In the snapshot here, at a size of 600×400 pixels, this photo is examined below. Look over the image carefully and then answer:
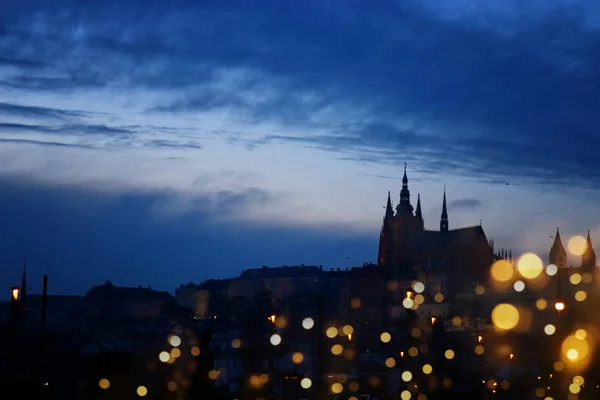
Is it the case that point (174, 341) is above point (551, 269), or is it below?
below

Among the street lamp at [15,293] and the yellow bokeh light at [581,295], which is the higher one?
the yellow bokeh light at [581,295]

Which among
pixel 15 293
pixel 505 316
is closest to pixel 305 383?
pixel 15 293

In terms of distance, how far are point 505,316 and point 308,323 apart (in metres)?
32.6

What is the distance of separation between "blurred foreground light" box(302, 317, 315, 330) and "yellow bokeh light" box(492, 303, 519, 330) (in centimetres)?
2727

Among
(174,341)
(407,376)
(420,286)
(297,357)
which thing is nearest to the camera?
(407,376)

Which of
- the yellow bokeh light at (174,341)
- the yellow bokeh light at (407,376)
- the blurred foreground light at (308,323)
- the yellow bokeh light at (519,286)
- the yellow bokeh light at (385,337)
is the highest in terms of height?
the yellow bokeh light at (519,286)

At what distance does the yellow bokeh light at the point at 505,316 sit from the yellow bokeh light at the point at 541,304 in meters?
3.39

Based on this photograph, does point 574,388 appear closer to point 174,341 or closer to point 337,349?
point 337,349

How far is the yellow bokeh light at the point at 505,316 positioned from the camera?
155m

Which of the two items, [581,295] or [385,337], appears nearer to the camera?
[385,337]

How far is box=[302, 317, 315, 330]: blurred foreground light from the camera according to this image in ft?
488

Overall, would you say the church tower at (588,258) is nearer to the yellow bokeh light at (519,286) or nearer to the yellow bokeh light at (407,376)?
the yellow bokeh light at (519,286)

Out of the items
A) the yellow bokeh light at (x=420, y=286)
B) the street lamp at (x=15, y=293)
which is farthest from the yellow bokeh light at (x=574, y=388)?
the yellow bokeh light at (x=420, y=286)

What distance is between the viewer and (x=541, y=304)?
161625mm
